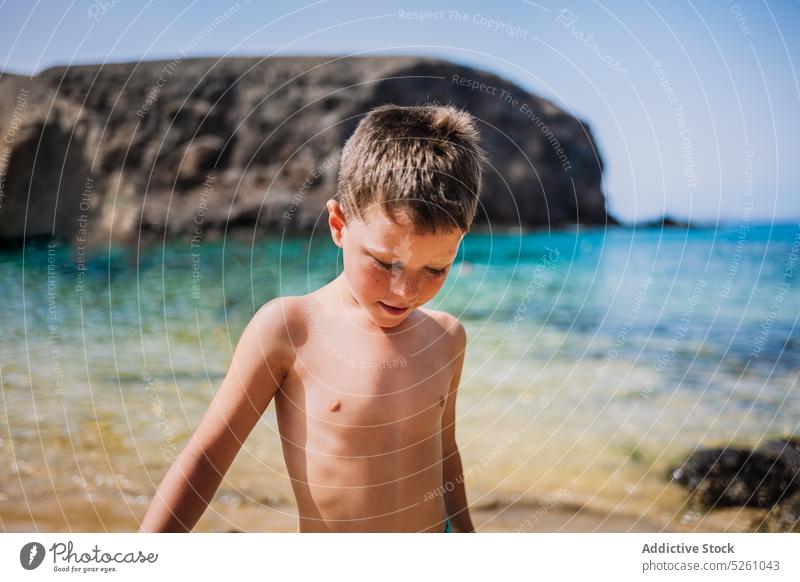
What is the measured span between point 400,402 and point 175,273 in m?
2.17

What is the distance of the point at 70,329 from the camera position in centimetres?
196

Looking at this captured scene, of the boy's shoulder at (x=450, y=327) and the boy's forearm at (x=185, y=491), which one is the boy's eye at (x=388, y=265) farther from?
the boy's forearm at (x=185, y=491)

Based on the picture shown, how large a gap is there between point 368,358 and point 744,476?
96cm

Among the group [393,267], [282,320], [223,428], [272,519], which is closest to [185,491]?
[223,428]

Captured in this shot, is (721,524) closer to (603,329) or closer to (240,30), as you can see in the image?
(240,30)

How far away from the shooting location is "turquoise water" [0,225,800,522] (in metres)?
1.48

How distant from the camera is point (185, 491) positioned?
2.15 feet

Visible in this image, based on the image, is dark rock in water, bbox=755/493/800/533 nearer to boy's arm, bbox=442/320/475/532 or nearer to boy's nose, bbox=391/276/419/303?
boy's arm, bbox=442/320/475/532

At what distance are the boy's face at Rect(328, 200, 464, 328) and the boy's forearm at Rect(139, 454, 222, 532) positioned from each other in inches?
8.5

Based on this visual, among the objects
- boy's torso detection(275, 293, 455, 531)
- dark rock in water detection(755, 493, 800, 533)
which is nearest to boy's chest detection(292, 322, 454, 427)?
boy's torso detection(275, 293, 455, 531)

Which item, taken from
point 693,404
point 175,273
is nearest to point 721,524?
point 693,404

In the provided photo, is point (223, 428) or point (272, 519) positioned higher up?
point (223, 428)

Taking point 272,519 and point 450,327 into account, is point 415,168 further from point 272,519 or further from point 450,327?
point 272,519

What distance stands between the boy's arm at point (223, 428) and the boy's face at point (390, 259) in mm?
88
